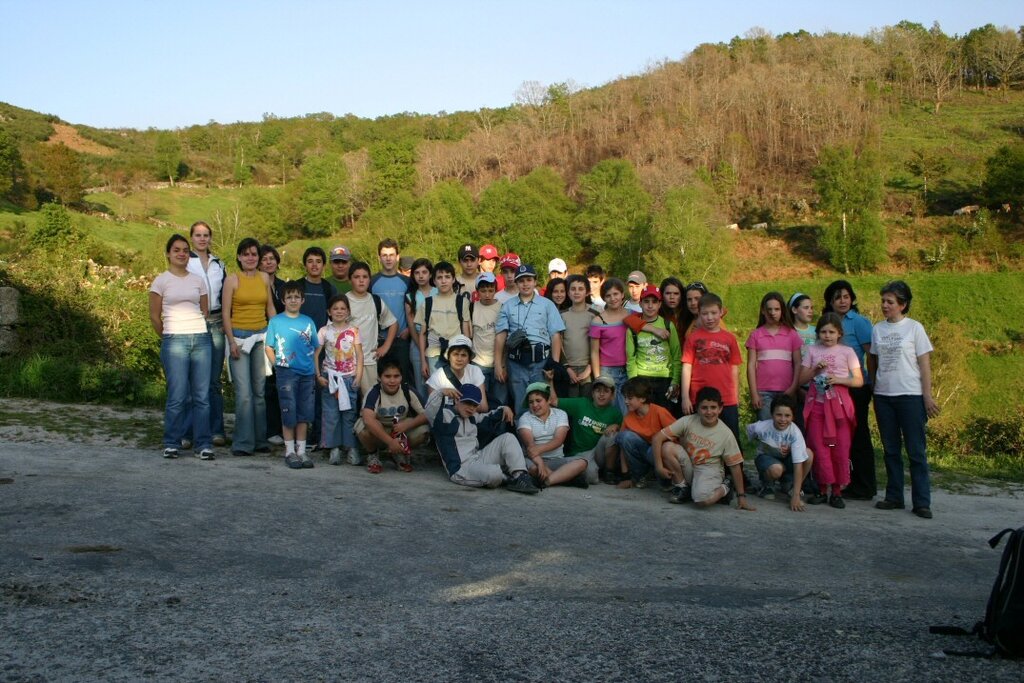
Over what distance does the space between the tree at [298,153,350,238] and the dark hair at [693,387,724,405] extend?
304ft

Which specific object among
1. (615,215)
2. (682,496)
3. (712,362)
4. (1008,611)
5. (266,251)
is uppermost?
(615,215)

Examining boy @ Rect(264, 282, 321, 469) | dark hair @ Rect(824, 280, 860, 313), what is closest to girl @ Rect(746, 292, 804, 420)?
dark hair @ Rect(824, 280, 860, 313)

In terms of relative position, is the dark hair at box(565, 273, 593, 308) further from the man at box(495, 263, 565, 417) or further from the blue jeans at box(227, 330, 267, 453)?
the blue jeans at box(227, 330, 267, 453)

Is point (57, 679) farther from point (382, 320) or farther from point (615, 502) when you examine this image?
point (382, 320)

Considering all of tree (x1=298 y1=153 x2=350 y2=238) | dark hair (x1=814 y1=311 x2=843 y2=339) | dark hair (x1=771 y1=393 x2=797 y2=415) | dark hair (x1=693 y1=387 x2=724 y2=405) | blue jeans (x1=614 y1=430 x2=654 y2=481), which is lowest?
blue jeans (x1=614 y1=430 x2=654 y2=481)

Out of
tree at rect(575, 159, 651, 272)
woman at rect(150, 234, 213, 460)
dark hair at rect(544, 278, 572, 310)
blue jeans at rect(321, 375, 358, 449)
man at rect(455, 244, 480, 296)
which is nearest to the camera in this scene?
woman at rect(150, 234, 213, 460)

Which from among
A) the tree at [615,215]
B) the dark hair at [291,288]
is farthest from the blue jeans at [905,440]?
the tree at [615,215]

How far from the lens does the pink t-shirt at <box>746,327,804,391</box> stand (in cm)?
765

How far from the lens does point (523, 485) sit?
7168 millimetres

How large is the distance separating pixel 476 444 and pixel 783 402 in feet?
8.65

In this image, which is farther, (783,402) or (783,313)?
(783,313)

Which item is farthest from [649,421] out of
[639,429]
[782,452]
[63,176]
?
[63,176]

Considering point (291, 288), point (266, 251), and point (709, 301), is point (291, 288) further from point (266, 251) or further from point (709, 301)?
point (709, 301)

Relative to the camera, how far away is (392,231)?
8700 cm
